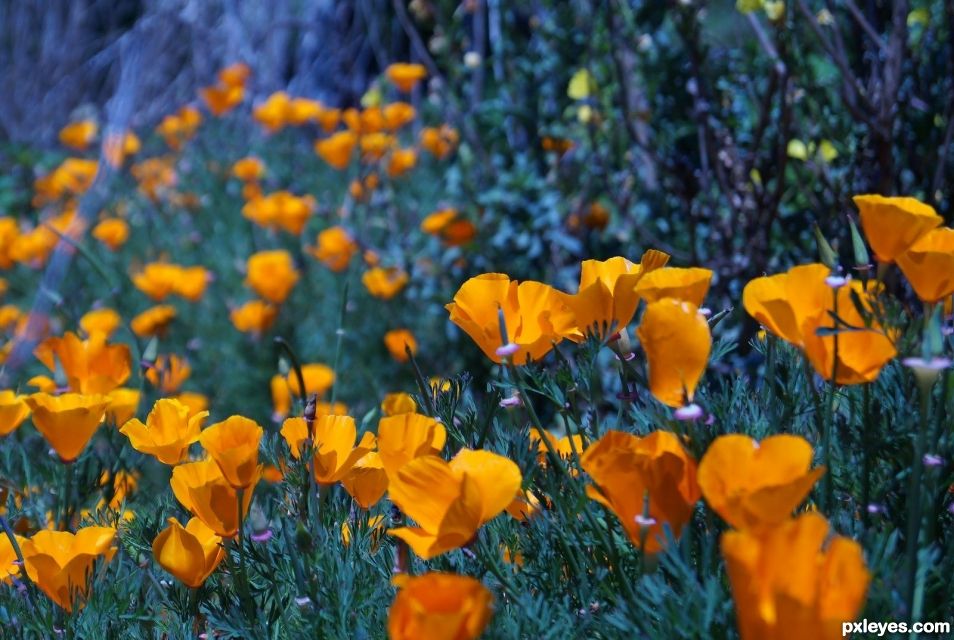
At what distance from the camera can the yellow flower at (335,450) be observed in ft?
3.24

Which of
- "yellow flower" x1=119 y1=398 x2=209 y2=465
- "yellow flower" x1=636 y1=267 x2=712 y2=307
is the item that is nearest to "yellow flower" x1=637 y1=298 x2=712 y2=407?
"yellow flower" x1=636 y1=267 x2=712 y2=307

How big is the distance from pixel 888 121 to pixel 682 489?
139 cm

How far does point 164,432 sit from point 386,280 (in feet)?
6.61

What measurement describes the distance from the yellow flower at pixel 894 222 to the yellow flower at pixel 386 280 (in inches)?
87.7

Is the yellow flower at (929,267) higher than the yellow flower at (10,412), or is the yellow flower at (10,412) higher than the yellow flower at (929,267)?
the yellow flower at (929,267)

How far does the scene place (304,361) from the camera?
3430 millimetres

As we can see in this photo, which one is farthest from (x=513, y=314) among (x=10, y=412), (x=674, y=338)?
(x=10, y=412)

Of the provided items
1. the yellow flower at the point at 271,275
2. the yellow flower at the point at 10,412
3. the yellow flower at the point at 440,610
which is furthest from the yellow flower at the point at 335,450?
the yellow flower at the point at 271,275

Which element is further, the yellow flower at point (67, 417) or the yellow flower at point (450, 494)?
the yellow flower at point (67, 417)

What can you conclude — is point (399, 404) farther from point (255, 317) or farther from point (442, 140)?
point (442, 140)

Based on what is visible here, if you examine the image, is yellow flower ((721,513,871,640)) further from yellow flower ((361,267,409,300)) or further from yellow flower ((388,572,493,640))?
yellow flower ((361,267,409,300))

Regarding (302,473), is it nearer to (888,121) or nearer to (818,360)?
(818,360)

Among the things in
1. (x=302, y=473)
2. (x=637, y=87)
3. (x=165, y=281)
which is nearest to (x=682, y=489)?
(x=302, y=473)

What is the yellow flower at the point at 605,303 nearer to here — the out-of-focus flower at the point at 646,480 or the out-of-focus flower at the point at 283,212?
the out-of-focus flower at the point at 646,480
